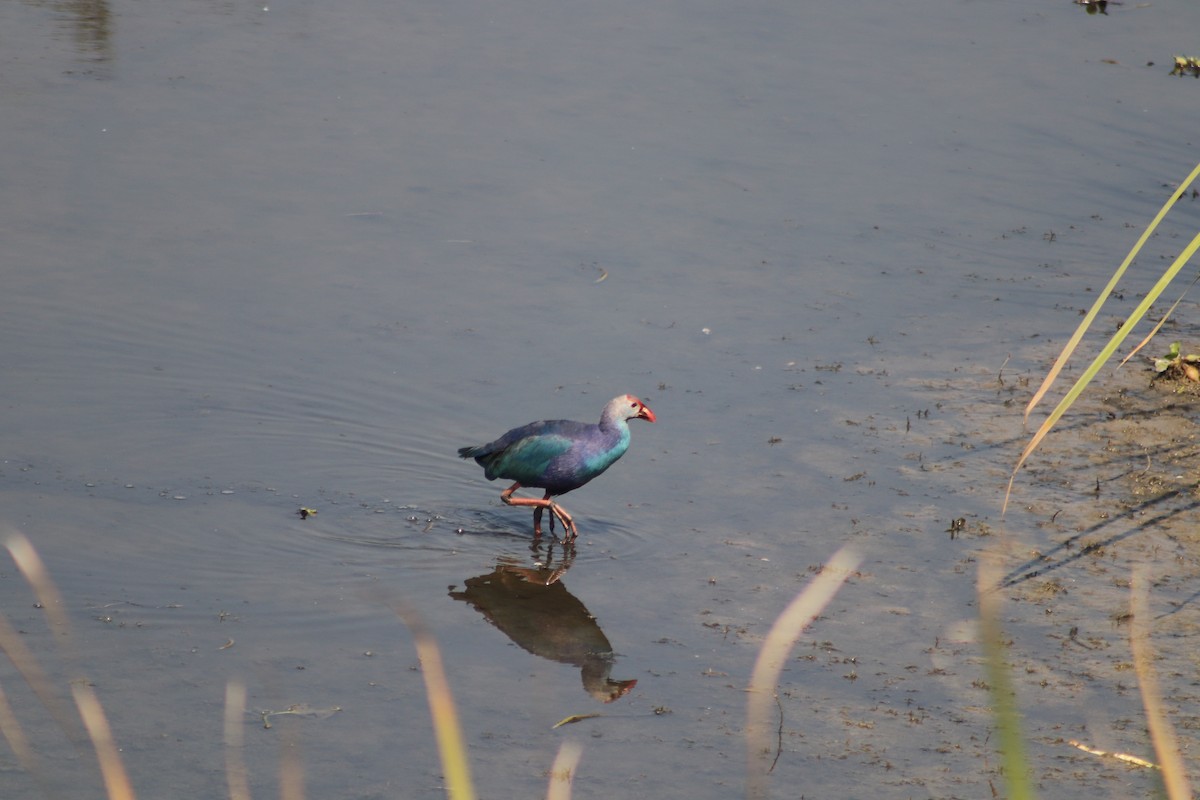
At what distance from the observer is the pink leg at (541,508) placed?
7.25 metres

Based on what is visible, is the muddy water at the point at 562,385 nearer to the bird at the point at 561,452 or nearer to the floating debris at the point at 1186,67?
the floating debris at the point at 1186,67

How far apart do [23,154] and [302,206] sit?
224 centimetres

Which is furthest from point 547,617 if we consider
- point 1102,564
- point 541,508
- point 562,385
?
point 1102,564

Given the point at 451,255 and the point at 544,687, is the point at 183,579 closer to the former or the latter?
the point at 544,687

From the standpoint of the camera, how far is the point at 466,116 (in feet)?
42.6

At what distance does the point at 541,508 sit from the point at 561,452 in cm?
34

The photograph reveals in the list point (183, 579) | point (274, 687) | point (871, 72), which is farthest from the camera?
point (871, 72)

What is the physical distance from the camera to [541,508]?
7.39 meters

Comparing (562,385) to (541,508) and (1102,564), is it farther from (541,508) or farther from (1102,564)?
(1102,564)

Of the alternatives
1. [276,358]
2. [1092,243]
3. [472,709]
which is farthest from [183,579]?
[1092,243]

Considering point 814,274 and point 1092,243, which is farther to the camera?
point 1092,243

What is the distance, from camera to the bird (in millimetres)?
7238

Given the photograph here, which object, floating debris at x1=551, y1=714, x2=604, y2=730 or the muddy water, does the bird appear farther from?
floating debris at x1=551, y1=714, x2=604, y2=730

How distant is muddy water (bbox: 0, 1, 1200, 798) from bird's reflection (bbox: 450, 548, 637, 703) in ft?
0.10
